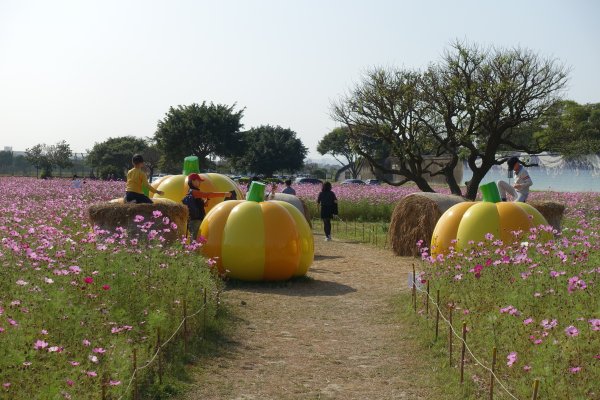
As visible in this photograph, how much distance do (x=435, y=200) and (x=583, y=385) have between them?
1126cm

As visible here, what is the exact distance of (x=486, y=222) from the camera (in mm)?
12117

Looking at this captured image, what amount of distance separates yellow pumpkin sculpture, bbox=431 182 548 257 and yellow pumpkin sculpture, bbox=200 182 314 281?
2643 millimetres

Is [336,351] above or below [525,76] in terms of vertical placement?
below

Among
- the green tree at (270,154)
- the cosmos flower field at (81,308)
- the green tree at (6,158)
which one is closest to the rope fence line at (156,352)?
the cosmos flower field at (81,308)

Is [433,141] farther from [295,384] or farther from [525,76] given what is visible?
[295,384]

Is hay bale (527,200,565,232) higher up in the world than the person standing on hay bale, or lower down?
lower down

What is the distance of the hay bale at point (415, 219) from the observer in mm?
16438

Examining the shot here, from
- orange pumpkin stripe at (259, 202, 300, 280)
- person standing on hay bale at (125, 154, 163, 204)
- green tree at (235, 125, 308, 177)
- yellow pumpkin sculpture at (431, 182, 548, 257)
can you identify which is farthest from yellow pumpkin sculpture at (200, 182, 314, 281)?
green tree at (235, 125, 308, 177)

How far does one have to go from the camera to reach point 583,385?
5426mm

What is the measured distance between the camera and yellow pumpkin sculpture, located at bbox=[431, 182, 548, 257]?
39.3ft

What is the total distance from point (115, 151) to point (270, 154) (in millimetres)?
23054

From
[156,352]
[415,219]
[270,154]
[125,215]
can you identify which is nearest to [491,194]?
[415,219]

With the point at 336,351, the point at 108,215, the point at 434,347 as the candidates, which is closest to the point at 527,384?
the point at 434,347

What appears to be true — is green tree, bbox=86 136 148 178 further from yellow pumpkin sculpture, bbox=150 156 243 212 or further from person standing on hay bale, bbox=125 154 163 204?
person standing on hay bale, bbox=125 154 163 204
